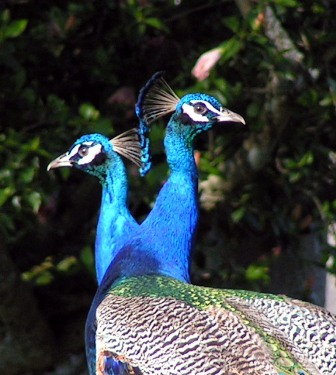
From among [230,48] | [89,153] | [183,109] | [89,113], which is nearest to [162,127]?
[89,113]

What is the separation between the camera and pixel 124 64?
16.1 ft

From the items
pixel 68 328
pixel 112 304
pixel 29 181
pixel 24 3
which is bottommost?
pixel 68 328

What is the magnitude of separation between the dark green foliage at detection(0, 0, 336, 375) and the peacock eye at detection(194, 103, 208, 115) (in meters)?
0.49

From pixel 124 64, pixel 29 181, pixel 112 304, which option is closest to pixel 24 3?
pixel 124 64

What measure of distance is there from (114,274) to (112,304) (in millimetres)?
325

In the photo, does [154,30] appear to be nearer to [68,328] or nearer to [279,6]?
[279,6]

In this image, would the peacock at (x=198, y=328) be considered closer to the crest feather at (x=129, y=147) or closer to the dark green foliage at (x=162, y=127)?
the crest feather at (x=129, y=147)

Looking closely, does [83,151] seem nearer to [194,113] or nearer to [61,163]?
[61,163]

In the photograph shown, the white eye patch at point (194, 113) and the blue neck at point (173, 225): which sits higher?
the white eye patch at point (194, 113)

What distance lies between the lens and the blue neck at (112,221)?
3965mm

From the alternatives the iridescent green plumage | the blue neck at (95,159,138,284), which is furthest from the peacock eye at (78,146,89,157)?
the iridescent green plumage

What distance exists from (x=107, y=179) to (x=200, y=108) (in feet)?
1.42

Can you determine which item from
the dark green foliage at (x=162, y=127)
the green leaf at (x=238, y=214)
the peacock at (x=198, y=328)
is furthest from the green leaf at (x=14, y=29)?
the green leaf at (x=238, y=214)

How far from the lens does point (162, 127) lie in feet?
14.5
